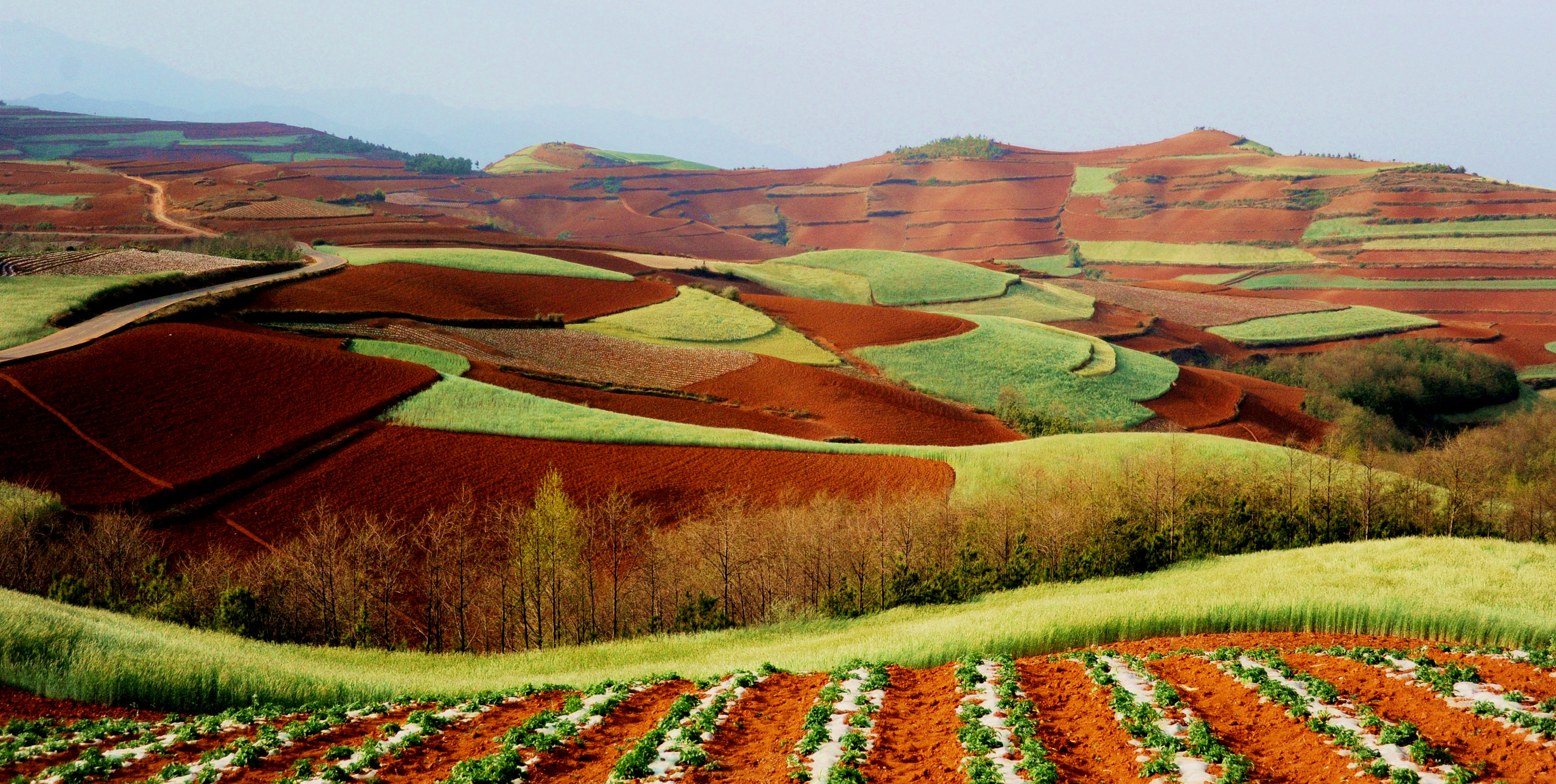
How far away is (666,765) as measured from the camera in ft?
44.8

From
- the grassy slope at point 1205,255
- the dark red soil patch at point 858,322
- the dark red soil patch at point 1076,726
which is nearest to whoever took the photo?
the dark red soil patch at point 1076,726

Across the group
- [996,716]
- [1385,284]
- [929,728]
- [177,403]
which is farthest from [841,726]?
[1385,284]

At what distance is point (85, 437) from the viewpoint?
38.3 metres

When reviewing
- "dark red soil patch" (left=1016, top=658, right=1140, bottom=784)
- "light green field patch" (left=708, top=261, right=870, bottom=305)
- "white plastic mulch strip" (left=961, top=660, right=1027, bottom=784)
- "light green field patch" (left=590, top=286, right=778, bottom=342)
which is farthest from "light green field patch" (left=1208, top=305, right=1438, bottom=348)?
"white plastic mulch strip" (left=961, top=660, right=1027, bottom=784)

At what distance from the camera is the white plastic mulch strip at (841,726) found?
1335 cm

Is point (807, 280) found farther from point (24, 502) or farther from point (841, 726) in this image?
point (841, 726)

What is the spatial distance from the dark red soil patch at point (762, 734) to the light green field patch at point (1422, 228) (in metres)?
193

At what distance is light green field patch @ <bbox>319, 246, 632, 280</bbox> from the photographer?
291ft

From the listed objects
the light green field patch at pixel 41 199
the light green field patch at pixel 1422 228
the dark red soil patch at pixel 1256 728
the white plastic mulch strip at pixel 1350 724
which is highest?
the light green field patch at pixel 1422 228

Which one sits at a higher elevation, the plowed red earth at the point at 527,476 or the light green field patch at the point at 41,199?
the light green field patch at the point at 41,199

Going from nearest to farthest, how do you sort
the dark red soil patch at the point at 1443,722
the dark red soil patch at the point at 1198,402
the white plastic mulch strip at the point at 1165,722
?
1. the dark red soil patch at the point at 1443,722
2. the white plastic mulch strip at the point at 1165,722
3. the dark red soil patch at the point at 1198,402

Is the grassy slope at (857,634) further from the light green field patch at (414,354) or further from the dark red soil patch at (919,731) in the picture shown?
the light green field patch at (414,354)

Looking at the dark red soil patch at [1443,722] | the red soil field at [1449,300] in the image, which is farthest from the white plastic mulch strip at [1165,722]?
the red soil field at [1449,300]

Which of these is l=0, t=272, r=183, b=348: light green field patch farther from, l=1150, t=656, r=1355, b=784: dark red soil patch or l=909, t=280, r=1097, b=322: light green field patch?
l=909, t=280, r=1097, b=322: light green field patch
